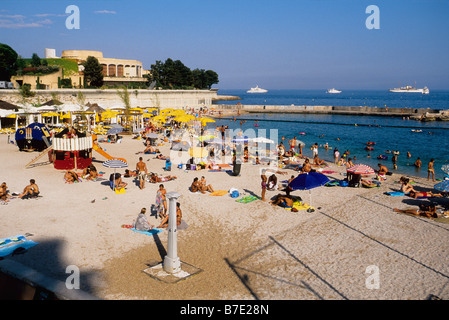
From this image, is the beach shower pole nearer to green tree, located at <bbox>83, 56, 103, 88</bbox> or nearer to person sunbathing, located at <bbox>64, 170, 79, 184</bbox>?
person sunbathing, located at <bbox>64, 170, 79, 184</bbox>

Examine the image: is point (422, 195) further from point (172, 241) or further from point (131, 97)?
point (131, 97)

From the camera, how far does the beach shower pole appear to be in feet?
24.8

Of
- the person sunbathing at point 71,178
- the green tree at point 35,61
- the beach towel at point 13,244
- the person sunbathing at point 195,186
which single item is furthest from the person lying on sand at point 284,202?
the green tree at point 35,61

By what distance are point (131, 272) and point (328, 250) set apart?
503 centimetres

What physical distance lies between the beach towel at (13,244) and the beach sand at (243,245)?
0.23 meters

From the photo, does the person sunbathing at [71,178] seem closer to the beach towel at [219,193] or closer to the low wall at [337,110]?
the beach towel at [219,193]

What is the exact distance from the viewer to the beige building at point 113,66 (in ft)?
260

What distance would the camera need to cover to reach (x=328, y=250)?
364 inches

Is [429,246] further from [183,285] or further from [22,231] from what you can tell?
[22,231]
